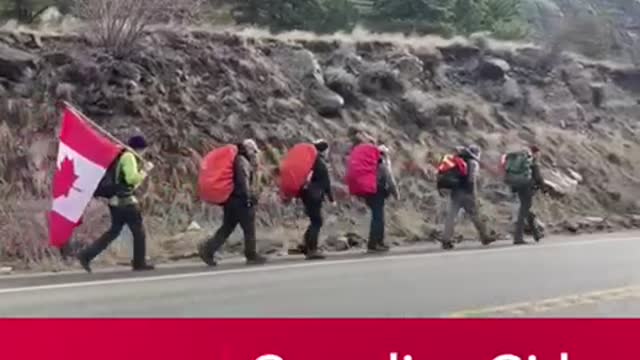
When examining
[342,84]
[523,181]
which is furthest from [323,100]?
[523,181]

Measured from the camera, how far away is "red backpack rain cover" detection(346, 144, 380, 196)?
1791 centimetres

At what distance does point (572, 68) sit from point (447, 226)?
53.8 ft

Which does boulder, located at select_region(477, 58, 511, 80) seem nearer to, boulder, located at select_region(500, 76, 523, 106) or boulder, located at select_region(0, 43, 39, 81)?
boulder, located at select_region(500, 76, 523, 106)

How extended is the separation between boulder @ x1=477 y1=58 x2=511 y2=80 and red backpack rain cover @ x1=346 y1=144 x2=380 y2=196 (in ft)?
43.2

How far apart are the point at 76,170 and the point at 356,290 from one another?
431 cm

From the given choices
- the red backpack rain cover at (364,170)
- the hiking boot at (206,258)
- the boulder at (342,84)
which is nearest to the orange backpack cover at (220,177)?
the hiking boot at (206,258)

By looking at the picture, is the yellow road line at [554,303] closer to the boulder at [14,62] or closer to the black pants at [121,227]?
the black pants at [121,227]

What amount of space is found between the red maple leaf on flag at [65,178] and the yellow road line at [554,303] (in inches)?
Answer: 236

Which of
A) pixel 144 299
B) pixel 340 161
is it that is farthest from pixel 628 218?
pixel 144 299

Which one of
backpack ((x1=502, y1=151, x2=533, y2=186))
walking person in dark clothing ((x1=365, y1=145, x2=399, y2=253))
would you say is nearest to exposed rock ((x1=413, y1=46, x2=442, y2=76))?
backpack ((x1=502, y1=151, x2=533, y2=186))

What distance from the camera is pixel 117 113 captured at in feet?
67.1

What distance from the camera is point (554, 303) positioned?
38.8ft
